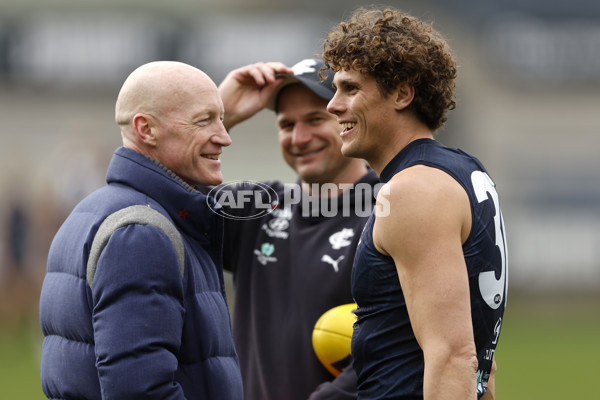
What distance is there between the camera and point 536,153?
21062 millimetres

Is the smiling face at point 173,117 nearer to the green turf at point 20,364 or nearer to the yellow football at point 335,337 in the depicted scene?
the yellow football at point 335,337

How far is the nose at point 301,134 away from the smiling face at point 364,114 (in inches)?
37.4

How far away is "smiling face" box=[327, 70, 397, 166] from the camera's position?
9.94ft

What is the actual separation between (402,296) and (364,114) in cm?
65

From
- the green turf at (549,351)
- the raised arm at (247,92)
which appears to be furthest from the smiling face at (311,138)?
the green turf at (549,351)

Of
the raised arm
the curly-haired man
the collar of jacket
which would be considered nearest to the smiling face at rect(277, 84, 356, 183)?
the raised arm

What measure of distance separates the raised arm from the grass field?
5.24 meters

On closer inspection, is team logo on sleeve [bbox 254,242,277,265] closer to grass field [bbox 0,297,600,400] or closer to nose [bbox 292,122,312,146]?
nose [bbox 292,122,312,146]

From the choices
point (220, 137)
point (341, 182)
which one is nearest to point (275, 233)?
point (341, 182)

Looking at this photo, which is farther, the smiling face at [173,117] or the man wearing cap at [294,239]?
the man wearing cap at [294,239]

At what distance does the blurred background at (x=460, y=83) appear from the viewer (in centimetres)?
1902

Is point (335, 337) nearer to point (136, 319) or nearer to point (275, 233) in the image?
point (275, 233)

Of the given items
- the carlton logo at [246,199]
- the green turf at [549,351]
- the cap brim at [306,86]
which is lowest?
the green turf at [549,351]

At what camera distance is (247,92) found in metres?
4.21
